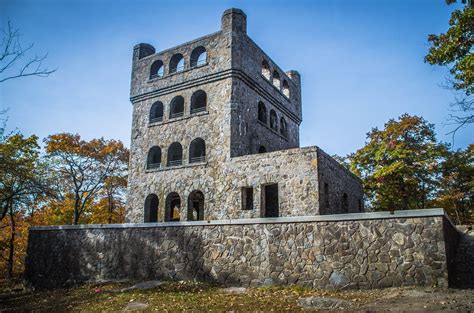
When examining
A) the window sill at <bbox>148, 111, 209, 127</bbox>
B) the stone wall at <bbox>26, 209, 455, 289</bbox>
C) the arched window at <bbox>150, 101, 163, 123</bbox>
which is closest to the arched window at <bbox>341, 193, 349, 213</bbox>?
the stone wall at <bbox>26, 209, 455, 289</bbox>

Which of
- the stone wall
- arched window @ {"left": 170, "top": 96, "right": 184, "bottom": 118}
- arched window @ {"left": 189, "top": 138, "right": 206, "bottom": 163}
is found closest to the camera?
the stone wall

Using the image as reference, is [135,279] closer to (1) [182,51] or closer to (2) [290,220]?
(2) [290,220]

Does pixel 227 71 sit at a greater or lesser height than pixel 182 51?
lesser

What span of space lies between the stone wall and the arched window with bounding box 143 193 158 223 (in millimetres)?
4849

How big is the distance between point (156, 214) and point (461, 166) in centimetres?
2005

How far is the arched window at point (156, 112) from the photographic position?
20580mm

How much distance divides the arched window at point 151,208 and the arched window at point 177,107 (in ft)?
15.4

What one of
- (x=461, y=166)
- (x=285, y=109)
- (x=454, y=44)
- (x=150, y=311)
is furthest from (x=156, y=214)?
(x=461, y=166)

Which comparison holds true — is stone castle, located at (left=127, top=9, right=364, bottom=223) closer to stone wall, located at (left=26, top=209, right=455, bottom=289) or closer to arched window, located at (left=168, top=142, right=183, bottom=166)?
arched window, located at (left=168, top=142, right=183, bottom=166)

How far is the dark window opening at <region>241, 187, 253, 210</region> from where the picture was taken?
16.2m

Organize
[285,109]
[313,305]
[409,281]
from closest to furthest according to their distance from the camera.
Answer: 1. [313,305]
2. [409,281]
3. [285,109]

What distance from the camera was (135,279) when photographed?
12.5m

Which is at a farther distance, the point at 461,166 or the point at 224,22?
the point at 461,166

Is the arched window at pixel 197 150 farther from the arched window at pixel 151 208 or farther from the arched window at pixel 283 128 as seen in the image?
the arched window at pixel 283 128
